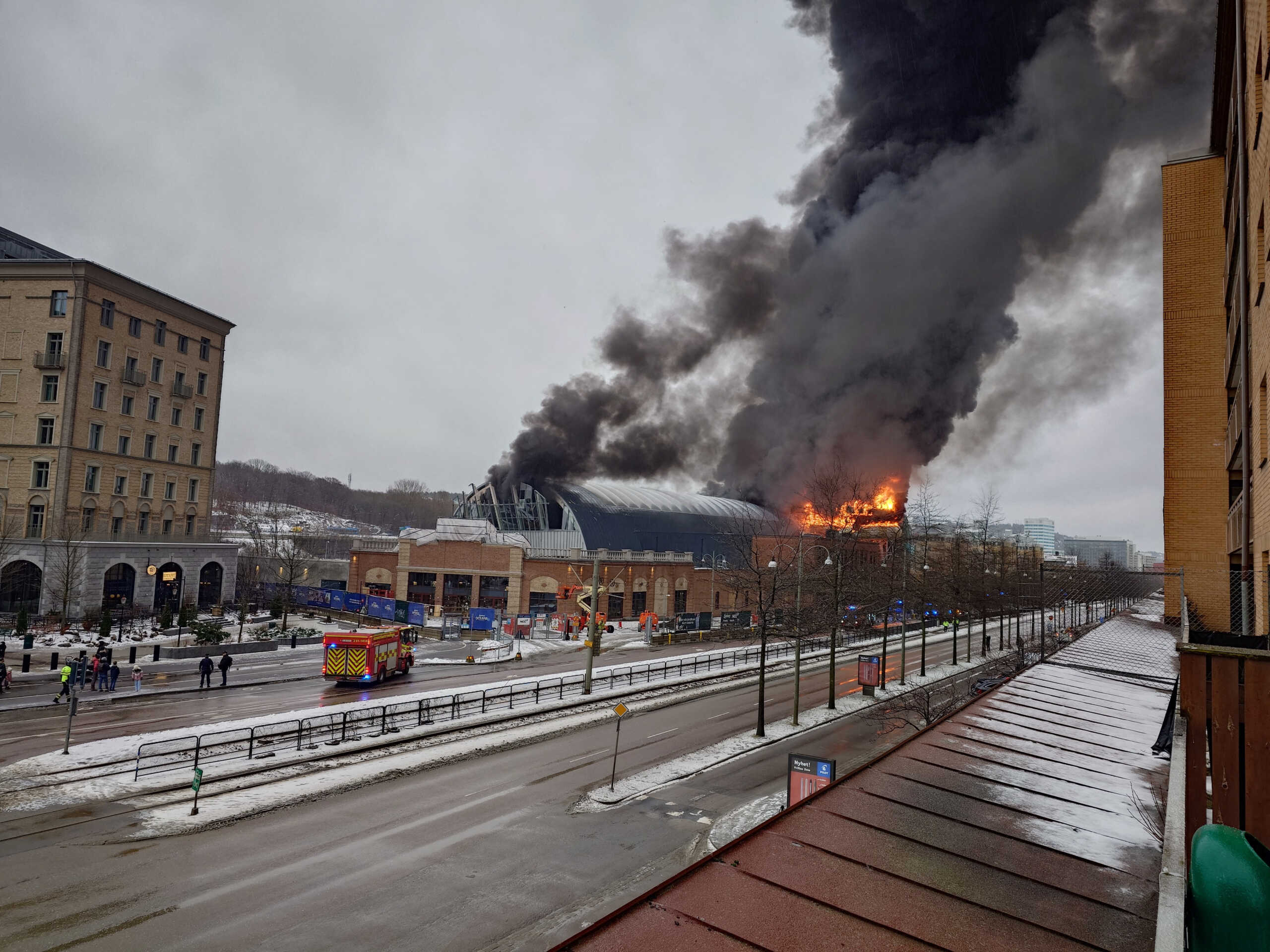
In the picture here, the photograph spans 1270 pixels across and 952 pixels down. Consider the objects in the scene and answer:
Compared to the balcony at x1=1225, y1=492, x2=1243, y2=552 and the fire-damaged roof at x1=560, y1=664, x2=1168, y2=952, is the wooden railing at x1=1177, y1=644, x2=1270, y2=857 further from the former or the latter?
the balcony at x1=1225, y1=492, x2=1243, y2=552

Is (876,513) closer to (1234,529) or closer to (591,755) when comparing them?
(1234,529)

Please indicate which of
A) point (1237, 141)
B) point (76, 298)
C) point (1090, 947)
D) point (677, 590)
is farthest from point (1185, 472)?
point (76, 298)

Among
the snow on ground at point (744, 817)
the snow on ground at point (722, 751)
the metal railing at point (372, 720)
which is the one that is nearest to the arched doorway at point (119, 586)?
the metal railing at point (372, 720)

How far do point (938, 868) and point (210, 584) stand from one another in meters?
56.4

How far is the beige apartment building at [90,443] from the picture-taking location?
4244 centimetres

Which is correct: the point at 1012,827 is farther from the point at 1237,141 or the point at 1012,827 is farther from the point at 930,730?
the point at 1237,141

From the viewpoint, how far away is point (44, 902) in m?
10.5

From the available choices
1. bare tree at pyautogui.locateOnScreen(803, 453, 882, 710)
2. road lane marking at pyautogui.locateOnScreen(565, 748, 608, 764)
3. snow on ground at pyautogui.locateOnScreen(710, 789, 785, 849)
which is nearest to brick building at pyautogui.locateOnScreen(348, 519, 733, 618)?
bare tree at pyautogui.locateOnScreen(803, 453, 882, 710)

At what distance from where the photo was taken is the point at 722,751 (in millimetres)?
20453

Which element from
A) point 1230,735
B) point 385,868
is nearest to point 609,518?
point 385,868

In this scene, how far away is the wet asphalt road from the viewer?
394 inches

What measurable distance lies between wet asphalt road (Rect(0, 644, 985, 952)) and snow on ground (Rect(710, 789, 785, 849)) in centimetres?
34

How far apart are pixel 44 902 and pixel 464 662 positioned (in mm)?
25974

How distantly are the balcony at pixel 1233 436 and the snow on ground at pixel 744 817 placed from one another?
40.2ft
